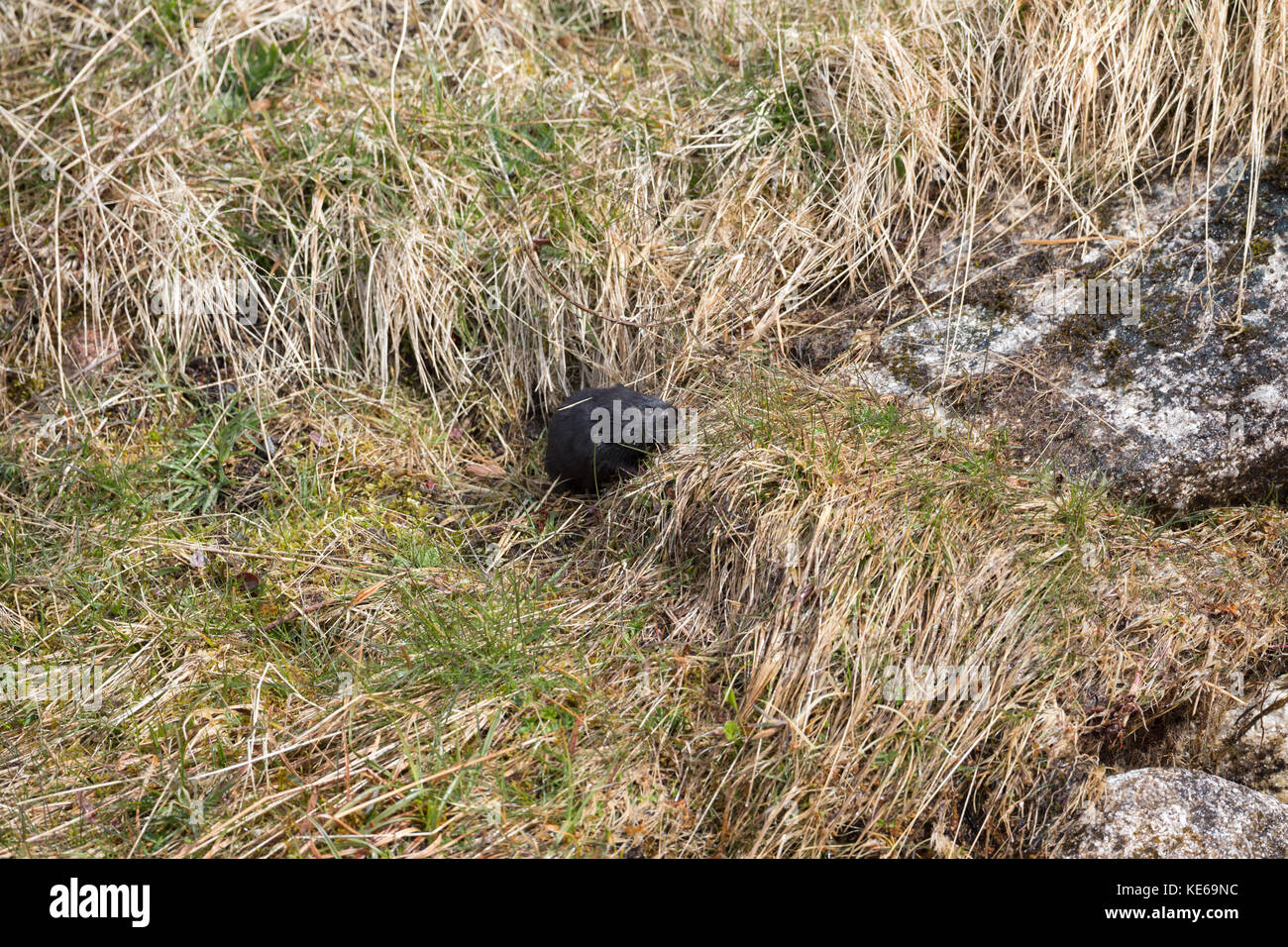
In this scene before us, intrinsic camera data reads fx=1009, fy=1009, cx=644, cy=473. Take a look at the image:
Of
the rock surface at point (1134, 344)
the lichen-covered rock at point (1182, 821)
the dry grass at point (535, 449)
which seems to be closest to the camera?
the lichen-covered rock at point (1182, 821)

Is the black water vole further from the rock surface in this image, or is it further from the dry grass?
the rock surface

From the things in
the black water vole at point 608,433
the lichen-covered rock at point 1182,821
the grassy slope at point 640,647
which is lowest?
the lichen-covered rock at point 1182,821

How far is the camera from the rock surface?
3.03 metres

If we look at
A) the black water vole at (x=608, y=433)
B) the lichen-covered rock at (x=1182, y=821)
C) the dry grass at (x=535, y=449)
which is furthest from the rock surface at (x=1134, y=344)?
the lichen-covered rock at (x=1182, y=821)

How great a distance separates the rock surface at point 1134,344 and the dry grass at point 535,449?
5.2 inches

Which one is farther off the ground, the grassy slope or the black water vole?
the black water vole

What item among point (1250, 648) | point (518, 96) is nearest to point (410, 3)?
point (518, 96)

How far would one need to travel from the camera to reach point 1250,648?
8.51ft

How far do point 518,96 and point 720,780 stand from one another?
2.83 meters

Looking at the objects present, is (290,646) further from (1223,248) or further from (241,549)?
(1223,248)

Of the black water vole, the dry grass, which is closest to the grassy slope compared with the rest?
the dry grass

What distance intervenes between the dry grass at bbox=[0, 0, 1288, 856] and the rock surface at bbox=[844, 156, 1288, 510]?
0.13 metres

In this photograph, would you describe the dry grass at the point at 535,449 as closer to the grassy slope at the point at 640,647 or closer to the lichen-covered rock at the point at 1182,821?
the grassy slope at the point at 640,647

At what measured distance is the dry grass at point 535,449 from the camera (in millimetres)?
2311
